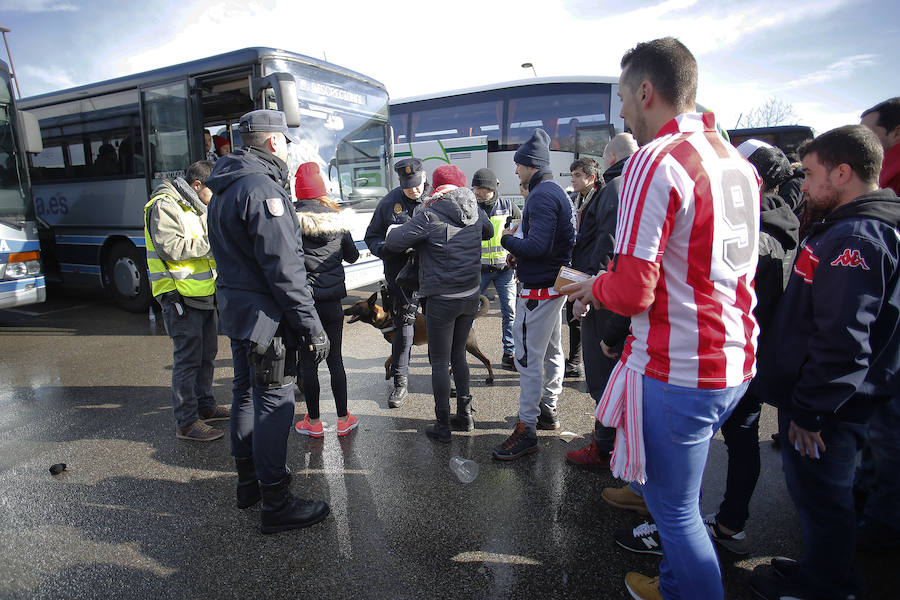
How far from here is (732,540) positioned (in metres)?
2.46

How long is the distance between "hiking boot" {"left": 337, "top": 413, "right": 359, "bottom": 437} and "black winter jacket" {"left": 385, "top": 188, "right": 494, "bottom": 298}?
1.19 meters

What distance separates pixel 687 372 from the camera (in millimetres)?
1533

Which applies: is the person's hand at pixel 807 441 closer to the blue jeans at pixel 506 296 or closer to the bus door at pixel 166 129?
the blue jeans at pixel 506 296

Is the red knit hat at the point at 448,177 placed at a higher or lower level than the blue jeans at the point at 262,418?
higher

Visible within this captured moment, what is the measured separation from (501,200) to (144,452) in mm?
3954

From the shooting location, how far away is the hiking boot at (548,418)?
374cm

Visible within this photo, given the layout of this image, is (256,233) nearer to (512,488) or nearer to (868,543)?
(512,488)

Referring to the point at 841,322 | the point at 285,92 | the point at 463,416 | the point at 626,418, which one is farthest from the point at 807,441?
the point at 285,92

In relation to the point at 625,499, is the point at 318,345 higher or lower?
higher

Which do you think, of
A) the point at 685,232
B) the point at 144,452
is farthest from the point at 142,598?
the point at 685,232

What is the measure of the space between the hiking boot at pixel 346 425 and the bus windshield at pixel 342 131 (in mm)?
3655

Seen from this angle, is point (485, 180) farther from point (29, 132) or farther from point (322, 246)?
point (29, 132)

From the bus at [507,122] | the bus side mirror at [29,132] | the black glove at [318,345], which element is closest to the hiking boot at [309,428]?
the black glove at [318,345]

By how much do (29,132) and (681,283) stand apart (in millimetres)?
8221
